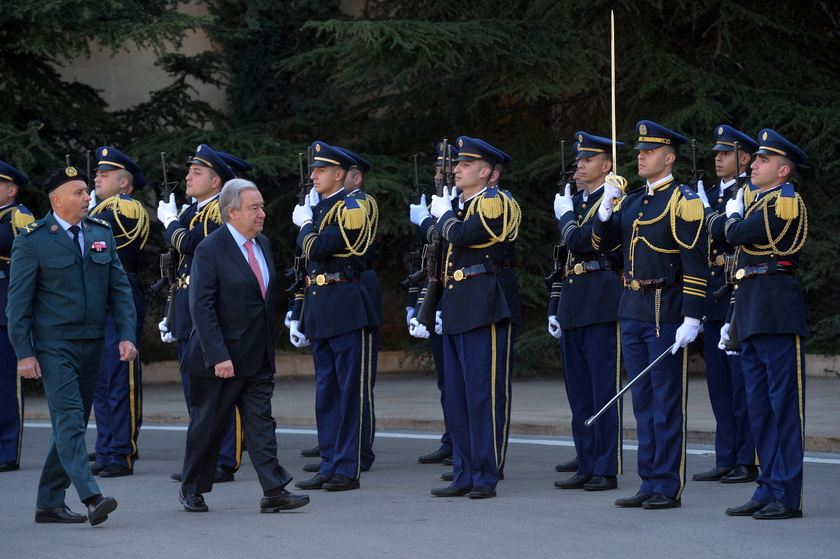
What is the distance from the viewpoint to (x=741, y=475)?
29.4ft

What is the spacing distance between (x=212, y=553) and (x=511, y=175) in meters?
10.8

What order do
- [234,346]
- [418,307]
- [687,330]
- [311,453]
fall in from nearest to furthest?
[687,330], [234,346], [418,307], [311,453]

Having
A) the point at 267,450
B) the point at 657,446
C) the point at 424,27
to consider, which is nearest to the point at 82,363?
the point at 267,450

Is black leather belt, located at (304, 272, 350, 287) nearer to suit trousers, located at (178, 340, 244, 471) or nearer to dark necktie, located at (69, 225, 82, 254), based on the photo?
suit trousers, located at (178, 340, 244, 471)

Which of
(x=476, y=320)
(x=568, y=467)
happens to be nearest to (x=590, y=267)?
(x=476, y=320)

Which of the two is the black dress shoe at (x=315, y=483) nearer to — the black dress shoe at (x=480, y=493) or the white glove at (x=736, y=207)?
the black dress shoe at (x=480, y=493)

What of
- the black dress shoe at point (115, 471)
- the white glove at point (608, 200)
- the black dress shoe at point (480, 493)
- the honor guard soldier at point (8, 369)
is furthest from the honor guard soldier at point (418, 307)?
the honor guard soldier at point (8, 369)

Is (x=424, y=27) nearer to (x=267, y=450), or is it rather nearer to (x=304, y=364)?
(x=304, y=364)

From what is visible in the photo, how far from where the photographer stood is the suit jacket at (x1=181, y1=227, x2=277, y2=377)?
7629mm

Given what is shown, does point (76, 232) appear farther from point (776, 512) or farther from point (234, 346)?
point (776, 512)

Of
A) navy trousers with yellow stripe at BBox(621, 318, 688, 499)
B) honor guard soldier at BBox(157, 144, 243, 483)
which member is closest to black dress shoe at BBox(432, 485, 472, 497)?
navy trousers with yellow stripe at BBox(621, 318, 688, 499)

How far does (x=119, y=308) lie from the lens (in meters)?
7.82

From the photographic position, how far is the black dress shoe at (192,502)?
796 centimetres

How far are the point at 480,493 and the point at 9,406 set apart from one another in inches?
160
